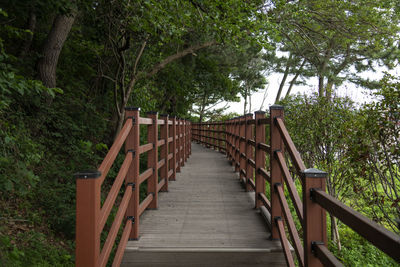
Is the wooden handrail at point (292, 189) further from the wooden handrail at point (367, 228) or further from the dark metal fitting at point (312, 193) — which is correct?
the wooden handrail at point (367, 228)

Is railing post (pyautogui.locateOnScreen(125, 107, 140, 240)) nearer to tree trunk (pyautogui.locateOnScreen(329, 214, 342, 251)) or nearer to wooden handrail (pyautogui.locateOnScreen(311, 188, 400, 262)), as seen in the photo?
wooden handrail (pyautogui.locateOnScreen(311, 188, 400, 262))

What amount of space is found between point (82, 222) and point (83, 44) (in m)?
7.55

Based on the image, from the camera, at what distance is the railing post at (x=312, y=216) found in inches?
84.7

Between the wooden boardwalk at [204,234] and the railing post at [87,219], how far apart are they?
3.54ft

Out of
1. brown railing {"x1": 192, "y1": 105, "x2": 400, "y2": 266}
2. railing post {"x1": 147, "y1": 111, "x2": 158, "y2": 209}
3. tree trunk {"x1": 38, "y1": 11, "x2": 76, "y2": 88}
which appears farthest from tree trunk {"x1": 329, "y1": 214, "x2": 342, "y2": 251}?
tree trunk {"x1": 38, "y1": 11, "x2": 76, "y2": 88}

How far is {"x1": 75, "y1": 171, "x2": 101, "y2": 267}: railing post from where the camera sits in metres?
2.15

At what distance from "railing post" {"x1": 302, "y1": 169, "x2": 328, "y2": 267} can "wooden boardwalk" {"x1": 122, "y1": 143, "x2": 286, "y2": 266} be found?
107cm

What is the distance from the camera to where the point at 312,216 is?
7.12ft

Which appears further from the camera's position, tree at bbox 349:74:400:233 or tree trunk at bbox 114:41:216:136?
tree trunk at bbox 114:41:216:136

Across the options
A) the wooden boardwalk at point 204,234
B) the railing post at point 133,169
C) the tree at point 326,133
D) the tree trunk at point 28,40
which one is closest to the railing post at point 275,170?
the wooden boardwalk at point 204,234

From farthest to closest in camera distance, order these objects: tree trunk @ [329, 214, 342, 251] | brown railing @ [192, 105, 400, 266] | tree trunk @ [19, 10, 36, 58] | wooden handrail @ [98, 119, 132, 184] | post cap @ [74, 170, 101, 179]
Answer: tree trunk @ [19, 10, 36, 58]
tree trunk @ [329, 214, 342, 251]
wooden handrail @ [98, 119, 132, 184]
post cap @ [74, 170, 101, 179]
brown railing @ [192, 105, 400, 266]

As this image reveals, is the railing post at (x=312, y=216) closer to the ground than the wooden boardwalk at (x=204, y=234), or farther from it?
farther from it

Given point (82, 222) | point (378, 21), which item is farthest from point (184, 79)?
point (82, 222)

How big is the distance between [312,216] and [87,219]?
1.50 metres
